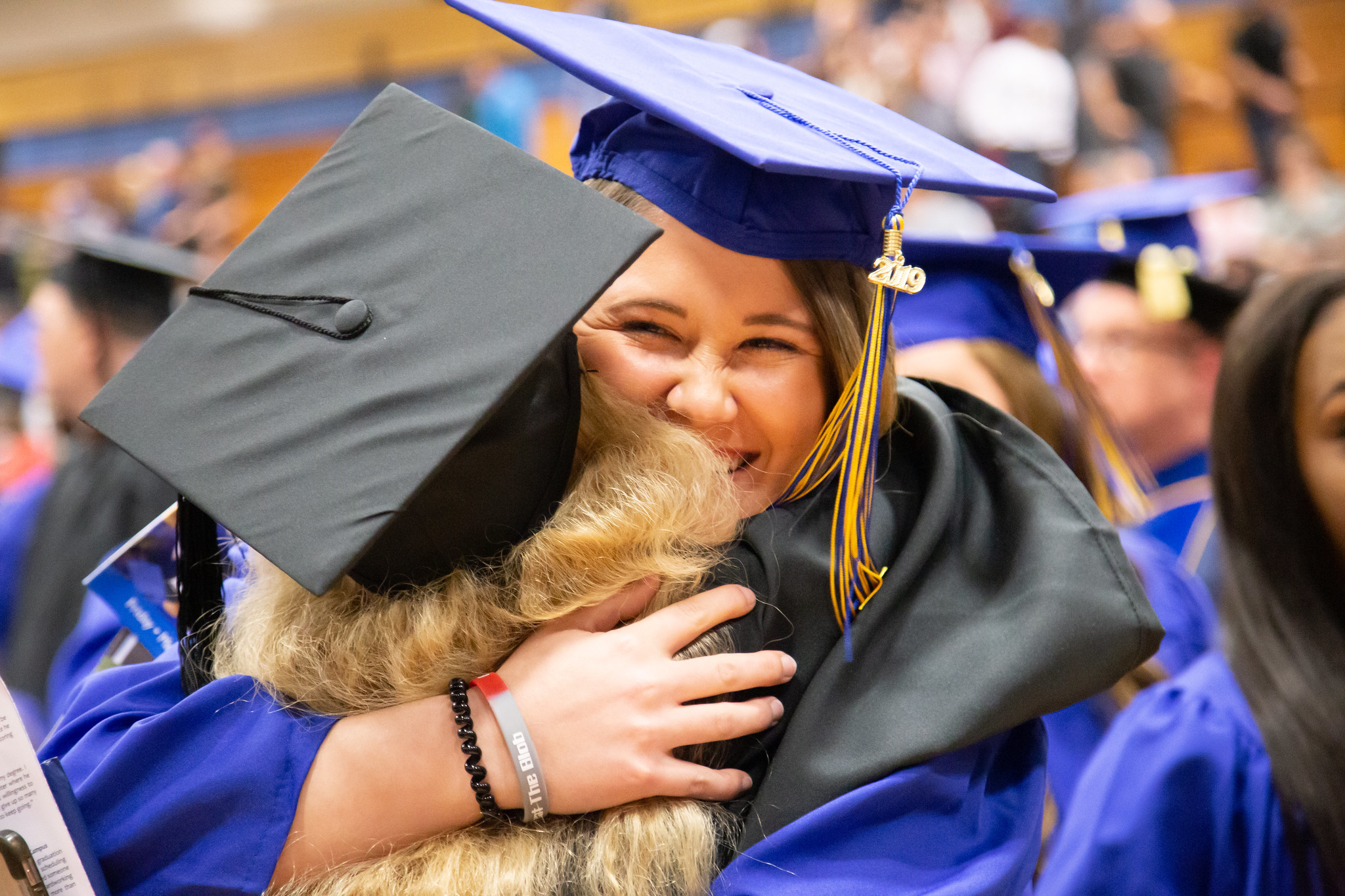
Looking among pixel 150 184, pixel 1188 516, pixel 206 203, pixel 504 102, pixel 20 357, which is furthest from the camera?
pixel 150 184

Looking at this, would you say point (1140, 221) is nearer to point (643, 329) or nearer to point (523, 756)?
point (643, 329)

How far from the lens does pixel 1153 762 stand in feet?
5.08

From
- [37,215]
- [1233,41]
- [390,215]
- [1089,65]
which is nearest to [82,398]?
[390,215]

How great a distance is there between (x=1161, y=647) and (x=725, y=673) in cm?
139

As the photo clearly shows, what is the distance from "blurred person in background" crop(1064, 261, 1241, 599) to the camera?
9.21ft

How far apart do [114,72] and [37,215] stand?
91.8 inches

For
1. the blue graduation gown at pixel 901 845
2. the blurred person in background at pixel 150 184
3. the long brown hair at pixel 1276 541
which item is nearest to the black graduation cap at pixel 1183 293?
the long brown hair at pixel 1276 541

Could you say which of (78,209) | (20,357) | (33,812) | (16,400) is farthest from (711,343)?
(78,209)

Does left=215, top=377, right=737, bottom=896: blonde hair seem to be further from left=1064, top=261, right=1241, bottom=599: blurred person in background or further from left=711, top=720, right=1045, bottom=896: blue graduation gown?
left=1064, top=261, right=1241, bottom=599: blurred person in background

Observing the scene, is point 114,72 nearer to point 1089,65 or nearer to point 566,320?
point 1089,65

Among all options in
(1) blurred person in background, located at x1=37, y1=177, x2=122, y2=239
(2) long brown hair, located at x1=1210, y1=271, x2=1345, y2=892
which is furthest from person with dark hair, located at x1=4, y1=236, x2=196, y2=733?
(1) blurred person in background, located at x1=37, y1=177, x2=122, y2=239

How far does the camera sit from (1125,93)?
7043mm

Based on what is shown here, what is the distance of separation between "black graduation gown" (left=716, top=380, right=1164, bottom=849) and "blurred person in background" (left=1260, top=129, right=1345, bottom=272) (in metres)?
3.83

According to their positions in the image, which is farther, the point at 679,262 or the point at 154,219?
the point at 154,219
